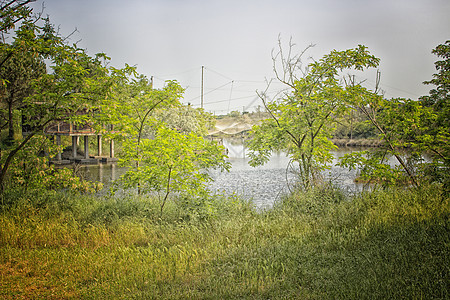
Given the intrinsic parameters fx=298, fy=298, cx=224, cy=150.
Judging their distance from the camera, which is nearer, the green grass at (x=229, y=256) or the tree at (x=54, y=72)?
the green grass at (x=229, y=256)

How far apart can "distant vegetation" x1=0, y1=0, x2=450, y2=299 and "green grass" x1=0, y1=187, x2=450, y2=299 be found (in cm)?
2

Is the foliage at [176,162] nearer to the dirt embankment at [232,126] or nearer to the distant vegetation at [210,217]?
the distant vegetation at [210,217]

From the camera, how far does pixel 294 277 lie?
103 inches

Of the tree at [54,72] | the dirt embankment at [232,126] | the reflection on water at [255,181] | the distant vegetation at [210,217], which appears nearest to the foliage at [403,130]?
the distant vegetation at [210,217]

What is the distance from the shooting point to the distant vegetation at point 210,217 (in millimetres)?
2518

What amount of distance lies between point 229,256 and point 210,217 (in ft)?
6.37

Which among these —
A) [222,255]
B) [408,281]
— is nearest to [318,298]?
[408,281]

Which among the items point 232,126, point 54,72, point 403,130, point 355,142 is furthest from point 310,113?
point 355,142

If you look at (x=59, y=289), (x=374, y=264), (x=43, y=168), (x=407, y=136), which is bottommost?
(x=59, y=289)

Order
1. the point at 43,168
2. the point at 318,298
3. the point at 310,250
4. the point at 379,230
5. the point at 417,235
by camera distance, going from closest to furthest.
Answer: the point at 318,298
the point at 417,235
the point at 310,250
the point at 379,230
the point at 43,168

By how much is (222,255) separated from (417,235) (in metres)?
2.02

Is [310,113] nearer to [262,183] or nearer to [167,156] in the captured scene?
[167,156]

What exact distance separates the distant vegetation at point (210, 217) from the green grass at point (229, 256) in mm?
17

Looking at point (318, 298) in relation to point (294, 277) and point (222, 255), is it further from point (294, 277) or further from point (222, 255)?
point (222, 255)
